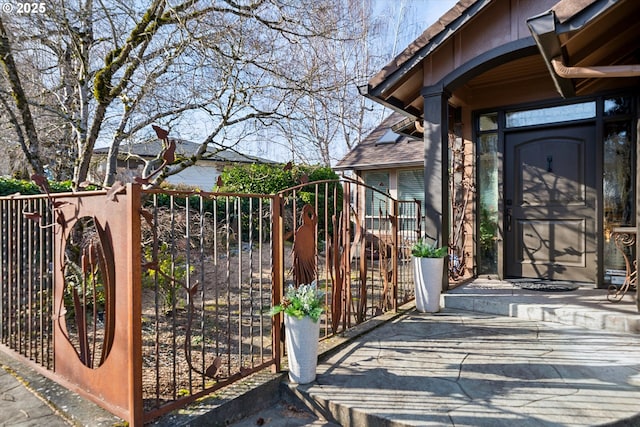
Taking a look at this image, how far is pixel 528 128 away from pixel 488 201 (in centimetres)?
103

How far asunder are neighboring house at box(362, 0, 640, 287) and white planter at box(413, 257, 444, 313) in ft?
1.42

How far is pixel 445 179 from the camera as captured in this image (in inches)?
171

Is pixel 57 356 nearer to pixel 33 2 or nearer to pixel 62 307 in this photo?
pixel 62 307

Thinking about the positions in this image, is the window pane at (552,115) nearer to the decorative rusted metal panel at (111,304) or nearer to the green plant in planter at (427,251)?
the green plant in planter at (427,251)

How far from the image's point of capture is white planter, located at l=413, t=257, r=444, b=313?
13.2ft

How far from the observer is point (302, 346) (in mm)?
2484

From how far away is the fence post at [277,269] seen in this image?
2650mm

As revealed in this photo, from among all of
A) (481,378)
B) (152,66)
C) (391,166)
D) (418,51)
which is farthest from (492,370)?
(391,166)

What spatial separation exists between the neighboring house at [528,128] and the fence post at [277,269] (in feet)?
7.41

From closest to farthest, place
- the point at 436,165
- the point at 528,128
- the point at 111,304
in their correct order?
the point at 111,304 → the point at 436,165 → the point at 528,128

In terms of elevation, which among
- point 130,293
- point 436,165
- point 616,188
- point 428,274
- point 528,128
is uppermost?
point 528,128

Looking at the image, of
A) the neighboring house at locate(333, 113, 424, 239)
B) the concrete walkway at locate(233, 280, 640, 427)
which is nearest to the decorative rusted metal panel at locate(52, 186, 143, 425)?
the concrete walkway at locate(233, 280, 640, 427)

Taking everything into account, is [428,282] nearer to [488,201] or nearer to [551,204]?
[488,201]

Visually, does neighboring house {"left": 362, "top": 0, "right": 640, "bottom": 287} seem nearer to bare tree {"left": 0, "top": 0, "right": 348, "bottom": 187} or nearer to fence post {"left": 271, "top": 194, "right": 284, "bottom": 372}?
bare tree {"left": 0, "top": 0, "right": 348, "bottom": 187}
